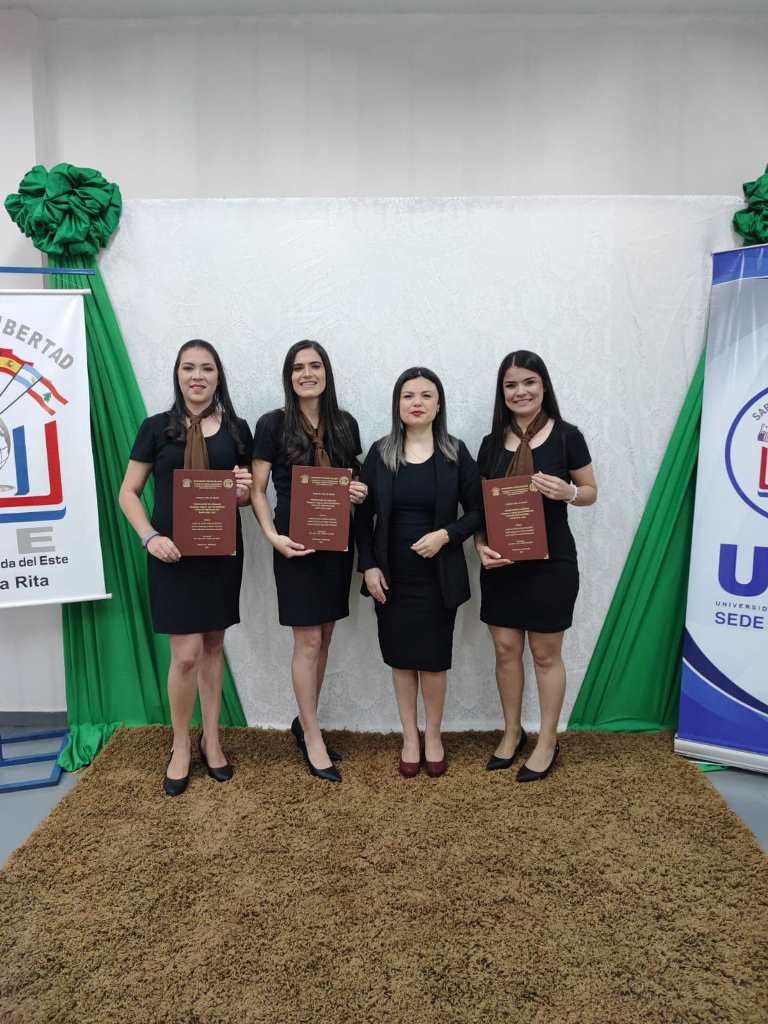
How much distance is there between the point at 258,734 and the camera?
3.12 meters

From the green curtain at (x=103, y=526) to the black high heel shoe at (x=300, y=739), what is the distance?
1.00 ft

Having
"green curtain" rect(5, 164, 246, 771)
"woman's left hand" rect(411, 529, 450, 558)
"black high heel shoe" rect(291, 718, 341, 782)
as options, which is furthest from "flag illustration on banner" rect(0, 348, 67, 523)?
"woman's left hand" rect(411, 529, 450, 558)

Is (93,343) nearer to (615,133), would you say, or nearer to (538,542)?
(538,542)

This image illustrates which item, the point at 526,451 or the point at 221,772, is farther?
the point at 221,772

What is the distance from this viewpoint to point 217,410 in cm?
262

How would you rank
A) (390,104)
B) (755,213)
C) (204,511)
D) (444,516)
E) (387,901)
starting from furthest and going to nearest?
(390,104) → (755,213) → (444,516) → (204,511) → (387,901)

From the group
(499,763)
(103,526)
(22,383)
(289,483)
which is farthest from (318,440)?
(499,763)

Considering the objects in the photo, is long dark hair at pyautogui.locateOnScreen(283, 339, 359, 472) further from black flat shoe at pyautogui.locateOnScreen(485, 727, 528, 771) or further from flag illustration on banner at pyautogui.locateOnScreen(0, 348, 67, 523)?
black flat shoe at pyautogui.locateOnScreen(485, 727, 528, 771)

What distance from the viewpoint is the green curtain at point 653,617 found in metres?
3.01

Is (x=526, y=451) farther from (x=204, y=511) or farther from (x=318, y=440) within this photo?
(x=204, y=511)

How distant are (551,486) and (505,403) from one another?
401 mm

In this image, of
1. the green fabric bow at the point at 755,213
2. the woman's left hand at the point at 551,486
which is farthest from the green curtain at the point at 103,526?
the green fabric bow at the point at 755,213

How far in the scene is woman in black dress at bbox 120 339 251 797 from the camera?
252 cm

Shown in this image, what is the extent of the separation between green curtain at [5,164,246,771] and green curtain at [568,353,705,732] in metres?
1.74
